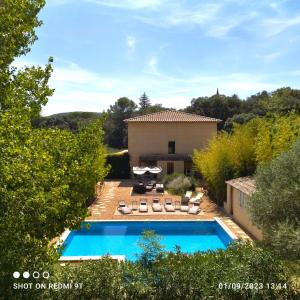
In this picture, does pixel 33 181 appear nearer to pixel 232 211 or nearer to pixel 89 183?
pixel 89 183

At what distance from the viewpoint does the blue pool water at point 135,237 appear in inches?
692

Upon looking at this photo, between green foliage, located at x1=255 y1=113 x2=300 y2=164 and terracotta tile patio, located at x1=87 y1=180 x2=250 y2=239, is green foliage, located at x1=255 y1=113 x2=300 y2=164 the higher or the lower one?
the higher one

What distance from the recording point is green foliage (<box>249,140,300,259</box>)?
27.8ft

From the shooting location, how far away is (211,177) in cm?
2534

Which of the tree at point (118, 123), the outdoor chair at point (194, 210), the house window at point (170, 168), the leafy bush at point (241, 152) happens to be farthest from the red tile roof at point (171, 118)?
the tree at point (118, 123)

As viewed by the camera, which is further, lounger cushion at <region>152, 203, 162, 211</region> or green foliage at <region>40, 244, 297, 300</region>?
lounger cushion at <region>152, 203, 162, 211</region>

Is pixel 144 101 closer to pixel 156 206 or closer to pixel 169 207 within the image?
pixel 156 206

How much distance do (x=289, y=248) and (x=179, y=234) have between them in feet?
40.2

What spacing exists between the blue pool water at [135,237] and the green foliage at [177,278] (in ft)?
26.9

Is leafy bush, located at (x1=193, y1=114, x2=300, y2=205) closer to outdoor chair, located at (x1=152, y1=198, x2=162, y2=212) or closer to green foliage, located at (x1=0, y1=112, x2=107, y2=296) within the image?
outdoor chair, located at (x1=152, y1=198, x2=162, y2=212)

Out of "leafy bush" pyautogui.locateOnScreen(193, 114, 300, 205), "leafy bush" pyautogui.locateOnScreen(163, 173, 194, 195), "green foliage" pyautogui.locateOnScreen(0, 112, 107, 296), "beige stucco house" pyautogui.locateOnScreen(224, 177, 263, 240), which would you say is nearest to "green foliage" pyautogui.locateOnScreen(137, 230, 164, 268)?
"green foliage" pyautogui.locateOnScreen(0, 112, 107, 296)

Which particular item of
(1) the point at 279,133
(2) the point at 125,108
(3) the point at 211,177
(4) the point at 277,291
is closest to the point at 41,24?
(4) the point at 277,291

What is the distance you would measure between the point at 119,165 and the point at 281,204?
32.1 meters

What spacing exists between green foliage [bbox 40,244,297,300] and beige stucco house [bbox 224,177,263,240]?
847 cm
